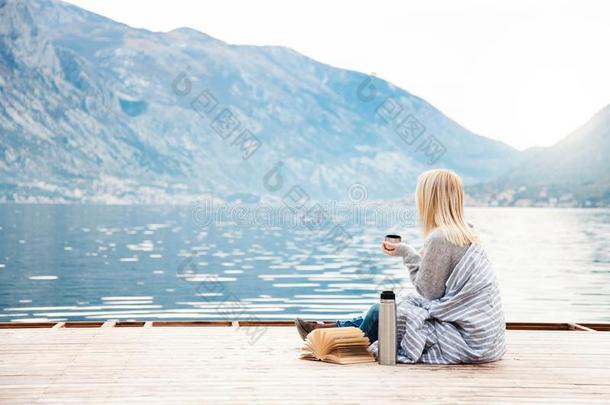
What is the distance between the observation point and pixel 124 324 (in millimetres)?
9320

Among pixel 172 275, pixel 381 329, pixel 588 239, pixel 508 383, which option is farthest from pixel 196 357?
pixel 588 239

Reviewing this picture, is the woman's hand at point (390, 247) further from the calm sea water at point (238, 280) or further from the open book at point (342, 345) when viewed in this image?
the calm sea water at point (238, 280)

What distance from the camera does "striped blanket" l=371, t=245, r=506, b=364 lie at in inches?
269

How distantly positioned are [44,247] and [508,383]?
5517 cm

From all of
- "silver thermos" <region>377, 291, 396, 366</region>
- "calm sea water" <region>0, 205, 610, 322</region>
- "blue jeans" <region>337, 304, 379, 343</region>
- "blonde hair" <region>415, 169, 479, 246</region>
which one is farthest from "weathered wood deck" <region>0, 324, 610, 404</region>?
"calm sea water" <region>0, 205, 610, 322</region>

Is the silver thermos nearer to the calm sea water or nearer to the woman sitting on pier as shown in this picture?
the woman sitting on pier

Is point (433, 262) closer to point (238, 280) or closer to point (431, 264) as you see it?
point (431, 264)

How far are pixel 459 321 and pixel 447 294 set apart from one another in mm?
240

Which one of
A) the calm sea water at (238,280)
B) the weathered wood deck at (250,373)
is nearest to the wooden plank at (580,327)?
the weathered wood deck at (250,373)

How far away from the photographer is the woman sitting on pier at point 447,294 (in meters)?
6.76

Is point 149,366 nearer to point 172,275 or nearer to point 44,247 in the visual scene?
point 172,275

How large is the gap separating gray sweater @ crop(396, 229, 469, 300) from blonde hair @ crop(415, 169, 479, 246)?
0.07 m

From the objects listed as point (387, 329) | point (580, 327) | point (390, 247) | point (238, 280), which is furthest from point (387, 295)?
point (238, 280)

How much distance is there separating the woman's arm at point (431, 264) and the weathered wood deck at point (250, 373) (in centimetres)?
64
